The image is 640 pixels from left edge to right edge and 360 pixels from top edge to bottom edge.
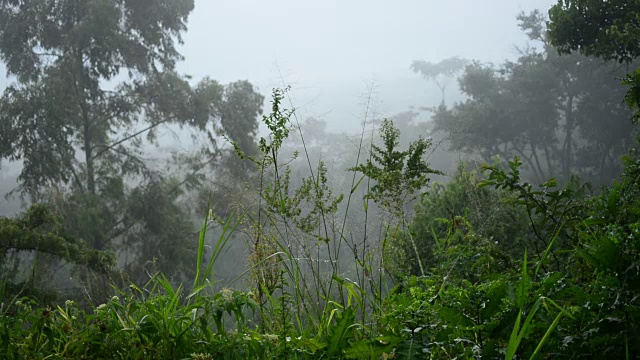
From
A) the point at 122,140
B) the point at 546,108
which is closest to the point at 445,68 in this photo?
the point at 546,108

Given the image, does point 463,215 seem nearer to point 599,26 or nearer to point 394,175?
point 394,175

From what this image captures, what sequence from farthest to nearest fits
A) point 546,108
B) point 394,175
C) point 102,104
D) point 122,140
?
point 546,108 < point 122,140 < point 102,104 < point 394,175

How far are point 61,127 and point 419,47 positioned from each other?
11404 cm

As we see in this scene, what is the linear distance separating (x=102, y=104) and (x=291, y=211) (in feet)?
44.3

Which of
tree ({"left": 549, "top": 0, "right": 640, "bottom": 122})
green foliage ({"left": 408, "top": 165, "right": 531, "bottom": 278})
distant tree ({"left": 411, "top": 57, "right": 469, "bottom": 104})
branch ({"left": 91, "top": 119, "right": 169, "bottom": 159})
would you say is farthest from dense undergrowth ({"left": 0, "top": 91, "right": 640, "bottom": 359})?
distant tree ({"left": 411, "top": 57, "right": 469, "bottom": 104})

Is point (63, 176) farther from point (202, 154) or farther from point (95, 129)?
point (202, 154)

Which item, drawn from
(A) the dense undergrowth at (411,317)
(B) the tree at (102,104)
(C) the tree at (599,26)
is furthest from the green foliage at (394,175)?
(B) the tree at (102,104)

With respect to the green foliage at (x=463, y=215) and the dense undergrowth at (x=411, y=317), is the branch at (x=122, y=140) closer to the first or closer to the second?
the green foliage at (x=463, y=215)

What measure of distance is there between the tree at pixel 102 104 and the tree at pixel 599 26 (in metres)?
9.48

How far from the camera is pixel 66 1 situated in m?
13.6

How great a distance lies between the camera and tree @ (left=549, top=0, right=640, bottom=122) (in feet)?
19.4

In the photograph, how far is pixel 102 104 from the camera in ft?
47.2

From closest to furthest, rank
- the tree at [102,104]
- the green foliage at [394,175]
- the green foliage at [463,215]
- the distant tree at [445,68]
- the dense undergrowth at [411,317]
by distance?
1. the dense undergrowth at [411,317]
2. the green foliage at [394,175]
3. the green foliage at [463,215]
4. the tree at [102,104]
5. the distant tree at [445,68]

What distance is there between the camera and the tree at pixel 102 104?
493 inches
